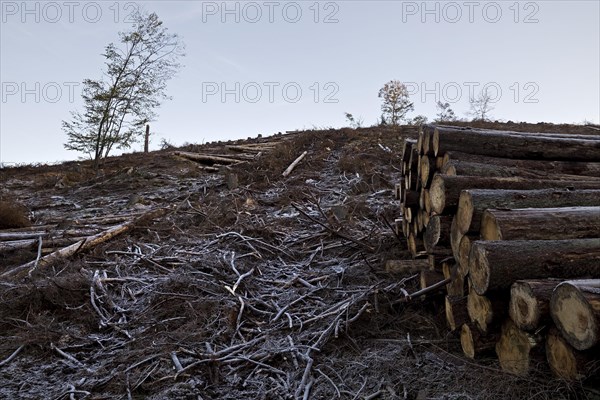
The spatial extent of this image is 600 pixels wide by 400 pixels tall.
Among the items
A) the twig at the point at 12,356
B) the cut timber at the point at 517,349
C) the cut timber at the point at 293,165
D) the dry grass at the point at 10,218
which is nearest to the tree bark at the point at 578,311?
the cut timber at the point at 517,349

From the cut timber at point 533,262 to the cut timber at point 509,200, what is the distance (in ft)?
1.56

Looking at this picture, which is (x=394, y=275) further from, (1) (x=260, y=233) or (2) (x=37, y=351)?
(2) (x=37, y=351)

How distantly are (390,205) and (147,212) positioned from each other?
13.6 ft

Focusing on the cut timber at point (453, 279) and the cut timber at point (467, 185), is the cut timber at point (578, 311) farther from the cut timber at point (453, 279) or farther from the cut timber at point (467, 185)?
the cut timber at point (467, 185)

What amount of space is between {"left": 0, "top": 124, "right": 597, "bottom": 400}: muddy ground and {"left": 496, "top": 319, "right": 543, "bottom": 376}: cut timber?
0.07 metres

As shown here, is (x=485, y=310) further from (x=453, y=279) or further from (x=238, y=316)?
(x=238, y=316)

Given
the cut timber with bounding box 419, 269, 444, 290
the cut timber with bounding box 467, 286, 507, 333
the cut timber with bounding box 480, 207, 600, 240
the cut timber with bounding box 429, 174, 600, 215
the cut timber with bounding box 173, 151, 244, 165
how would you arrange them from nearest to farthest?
the cut timber with bounding box 467, 286, 507, 333 < the cut timber with bounding box 480, 207, 600, 240 < the cut timber with bounding box 429, 174, 600, 215 < the cut timber with bounding box 419, 269, 444, 290 < the cut timber with bounding box 173, 151, 244, 165

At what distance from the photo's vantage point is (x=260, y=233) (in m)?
5.99

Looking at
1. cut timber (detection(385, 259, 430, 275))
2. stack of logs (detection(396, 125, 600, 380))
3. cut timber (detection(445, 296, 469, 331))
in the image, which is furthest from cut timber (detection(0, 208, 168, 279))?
cut timber (detection(445, 296, 469, 331))

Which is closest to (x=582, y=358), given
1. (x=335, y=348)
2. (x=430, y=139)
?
(x=335, y=348)

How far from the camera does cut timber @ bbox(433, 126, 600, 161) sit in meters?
4.20

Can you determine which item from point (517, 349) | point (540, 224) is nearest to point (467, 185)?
point (540, 224)

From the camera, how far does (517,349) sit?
255 cm

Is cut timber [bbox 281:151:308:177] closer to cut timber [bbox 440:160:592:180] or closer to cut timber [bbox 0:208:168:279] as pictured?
cut timber [bbox 0:208:168:279]
